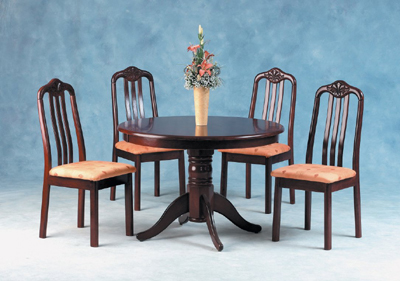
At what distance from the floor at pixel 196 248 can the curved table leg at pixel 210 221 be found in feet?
0.15

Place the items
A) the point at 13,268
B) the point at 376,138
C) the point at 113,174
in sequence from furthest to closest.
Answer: the point at 376,138
the point at 113,174
the point at 13,268

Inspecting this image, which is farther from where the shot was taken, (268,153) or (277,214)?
(268,153)

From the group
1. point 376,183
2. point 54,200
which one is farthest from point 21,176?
point 376,183

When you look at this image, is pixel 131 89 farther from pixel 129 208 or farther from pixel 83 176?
pixel 83 176

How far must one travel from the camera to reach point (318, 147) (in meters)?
6.24

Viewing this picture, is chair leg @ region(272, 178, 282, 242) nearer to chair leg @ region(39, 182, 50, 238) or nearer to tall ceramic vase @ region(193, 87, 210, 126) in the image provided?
tall ceramic vase @ region(193, 87, 210, 126)

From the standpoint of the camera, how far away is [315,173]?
3734 mm

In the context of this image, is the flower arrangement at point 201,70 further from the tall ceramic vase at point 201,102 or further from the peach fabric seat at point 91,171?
the peach fabric seat at point 91,171

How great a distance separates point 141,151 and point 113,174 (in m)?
0.82

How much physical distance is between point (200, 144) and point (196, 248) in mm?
644

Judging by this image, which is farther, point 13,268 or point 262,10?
point 262,10

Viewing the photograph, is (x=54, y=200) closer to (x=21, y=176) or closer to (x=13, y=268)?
(x=21, y=176)

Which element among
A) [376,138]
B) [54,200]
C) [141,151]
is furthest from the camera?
[376,138]

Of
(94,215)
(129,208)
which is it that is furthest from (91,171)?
(129,208)
